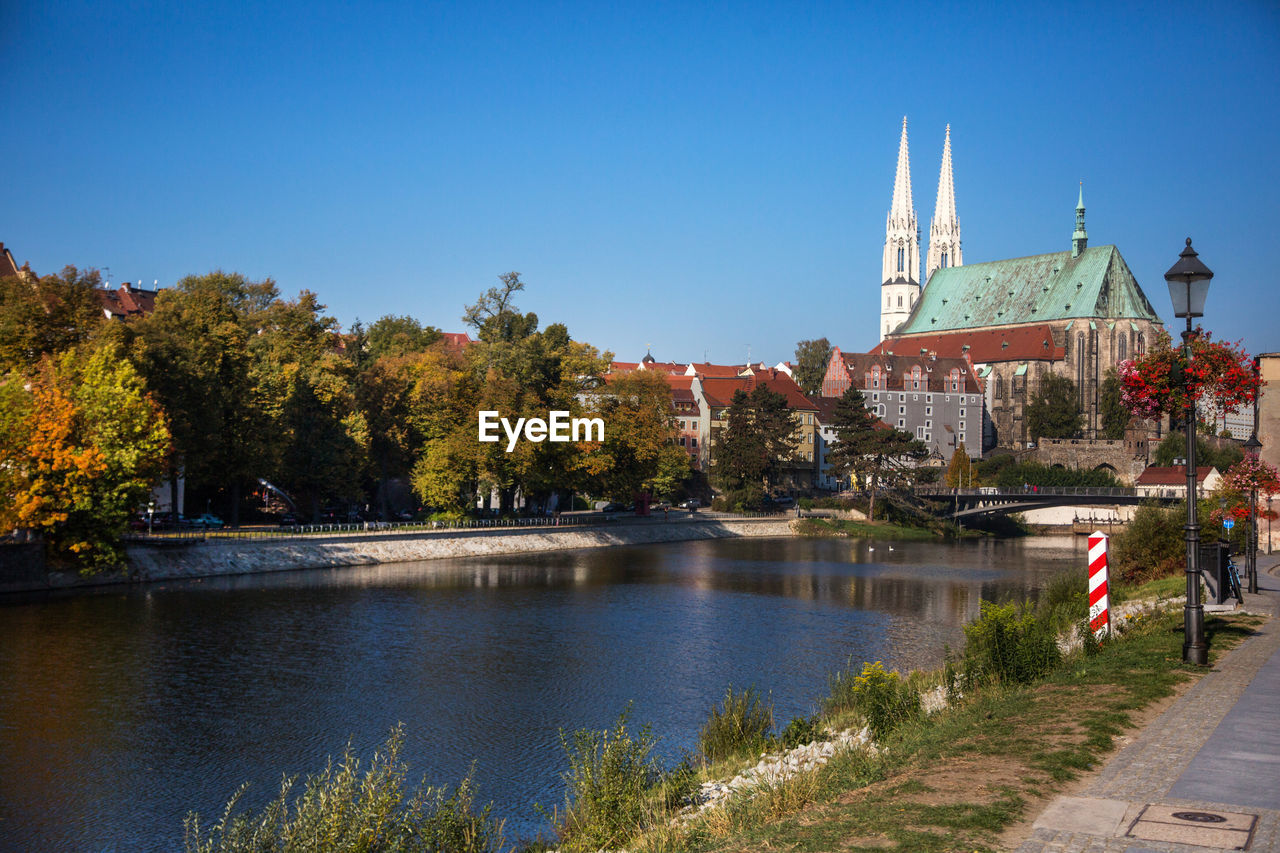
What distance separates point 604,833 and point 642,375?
7667cm

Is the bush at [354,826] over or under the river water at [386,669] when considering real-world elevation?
over

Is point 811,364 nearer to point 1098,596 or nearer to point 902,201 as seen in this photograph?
point 902,201

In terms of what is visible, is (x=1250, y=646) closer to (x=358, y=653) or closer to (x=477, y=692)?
(x=477, y=692)

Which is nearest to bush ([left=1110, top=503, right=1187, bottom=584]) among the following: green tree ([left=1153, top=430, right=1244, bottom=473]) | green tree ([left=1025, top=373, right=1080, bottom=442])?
green tree ([left=1153, top=430, right=1244, bottom=473])

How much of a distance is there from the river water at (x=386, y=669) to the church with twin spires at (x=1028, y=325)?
96271 millimetres

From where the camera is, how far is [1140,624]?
68.4ft

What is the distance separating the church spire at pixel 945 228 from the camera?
594ft

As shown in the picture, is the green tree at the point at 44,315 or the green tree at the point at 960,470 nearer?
the green tree at the point at 44,315

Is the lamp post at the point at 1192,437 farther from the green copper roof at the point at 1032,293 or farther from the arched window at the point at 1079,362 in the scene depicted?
the green copper roof at the point at 1032,293

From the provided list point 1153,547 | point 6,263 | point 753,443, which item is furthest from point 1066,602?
point 753,443

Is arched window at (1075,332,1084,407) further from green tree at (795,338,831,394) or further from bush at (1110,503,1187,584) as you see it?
bush at (1110,503,1187,584)

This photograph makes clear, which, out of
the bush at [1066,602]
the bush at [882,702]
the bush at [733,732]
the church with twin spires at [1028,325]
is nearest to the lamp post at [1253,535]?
the bush at [1066,602]

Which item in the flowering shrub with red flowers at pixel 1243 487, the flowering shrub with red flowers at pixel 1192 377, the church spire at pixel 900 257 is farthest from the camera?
the church spire at pixel 900 257

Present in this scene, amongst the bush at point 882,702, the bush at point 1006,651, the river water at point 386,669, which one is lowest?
the river water at point 386,669
